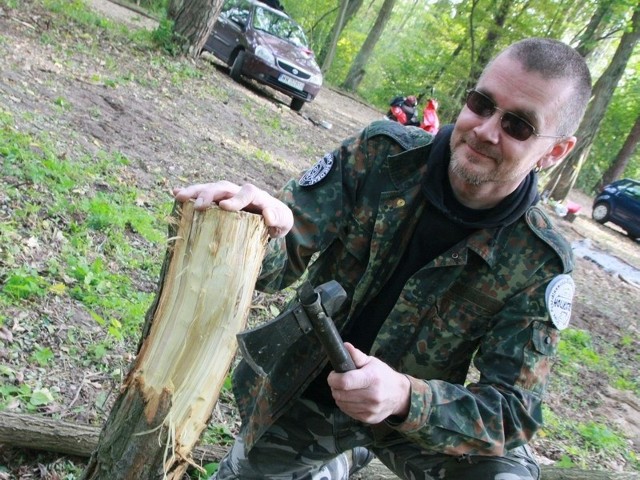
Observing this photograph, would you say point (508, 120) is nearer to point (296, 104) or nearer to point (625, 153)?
point (296, 104)

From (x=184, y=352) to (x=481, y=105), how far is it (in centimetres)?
135

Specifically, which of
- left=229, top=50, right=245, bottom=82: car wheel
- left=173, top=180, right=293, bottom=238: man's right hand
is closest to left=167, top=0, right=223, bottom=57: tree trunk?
left=229, top=50, right=245, bottom=82: car wheel

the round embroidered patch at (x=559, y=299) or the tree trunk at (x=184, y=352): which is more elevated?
the round embroidered patch at (x=559, y=299)

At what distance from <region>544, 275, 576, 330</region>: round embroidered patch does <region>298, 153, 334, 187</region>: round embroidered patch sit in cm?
93

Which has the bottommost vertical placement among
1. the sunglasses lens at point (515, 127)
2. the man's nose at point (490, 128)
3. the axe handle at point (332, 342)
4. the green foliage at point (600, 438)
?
the green foliage at point (600, 438)

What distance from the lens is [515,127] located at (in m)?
2.09

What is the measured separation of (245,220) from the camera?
1813 mm

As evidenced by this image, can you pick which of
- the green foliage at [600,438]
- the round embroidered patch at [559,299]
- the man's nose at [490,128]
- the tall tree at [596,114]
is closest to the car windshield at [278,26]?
the tall tree at [596,114]

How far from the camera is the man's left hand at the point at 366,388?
66.1 inches

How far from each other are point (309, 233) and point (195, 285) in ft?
1.88

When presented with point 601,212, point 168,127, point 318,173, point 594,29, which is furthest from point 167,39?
point 601,212

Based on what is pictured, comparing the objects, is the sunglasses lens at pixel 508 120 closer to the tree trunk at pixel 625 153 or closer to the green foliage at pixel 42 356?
the green foliage at pixel 42 356

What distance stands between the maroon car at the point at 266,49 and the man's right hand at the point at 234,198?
956cm

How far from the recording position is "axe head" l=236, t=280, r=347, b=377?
1.65m
